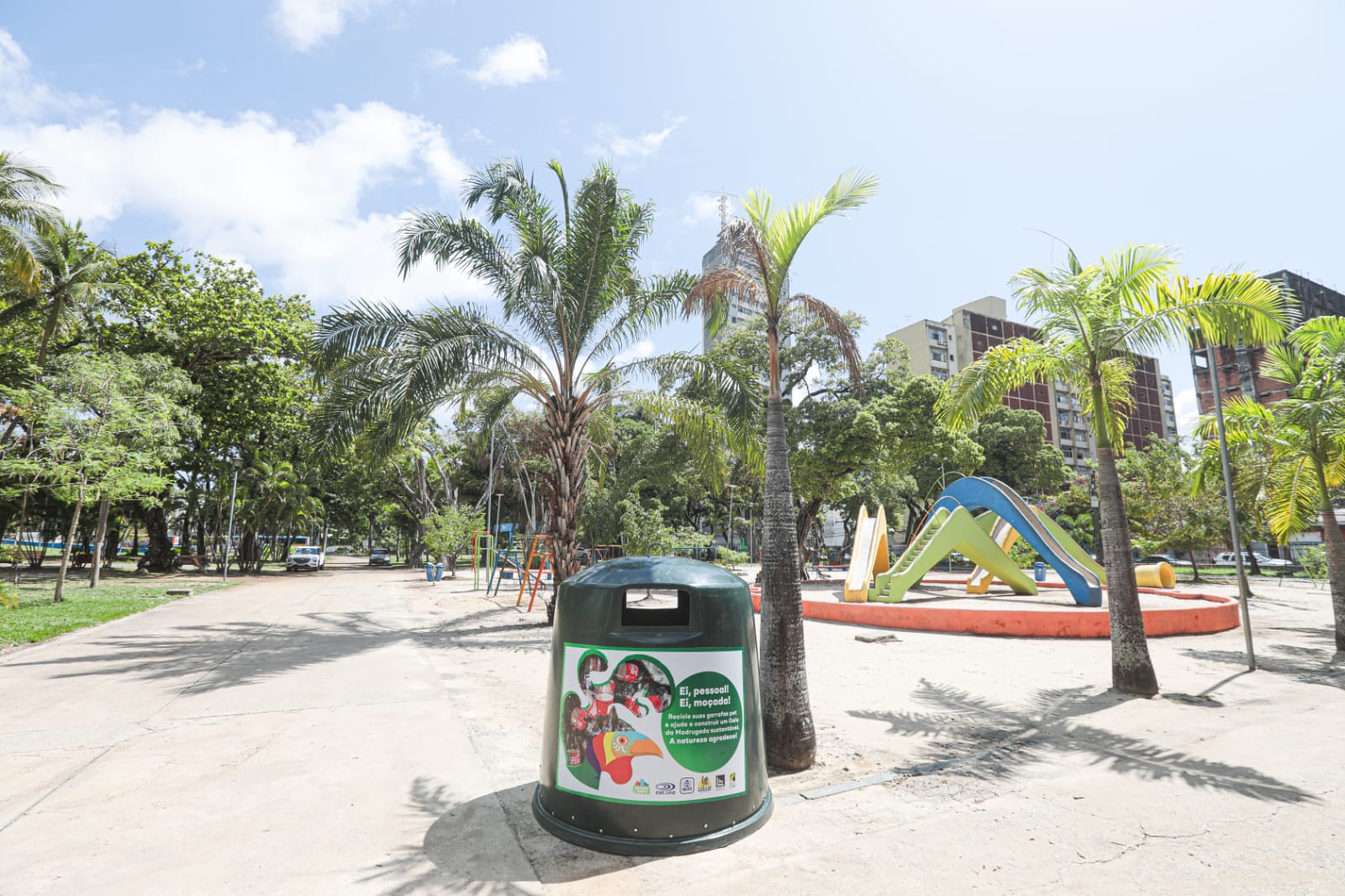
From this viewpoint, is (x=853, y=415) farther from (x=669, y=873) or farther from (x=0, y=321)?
(x=0, y=321)

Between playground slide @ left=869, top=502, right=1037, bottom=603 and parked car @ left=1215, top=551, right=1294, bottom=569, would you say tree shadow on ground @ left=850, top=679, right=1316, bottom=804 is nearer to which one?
playground slide @ left=869, top=502, right=1037, bottom=603

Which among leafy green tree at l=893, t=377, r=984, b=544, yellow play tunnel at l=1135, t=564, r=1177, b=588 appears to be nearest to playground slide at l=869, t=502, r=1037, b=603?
yellow play tunnel at l=1135, t=564, r=1177, b=588

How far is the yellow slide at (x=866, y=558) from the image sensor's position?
15102mm

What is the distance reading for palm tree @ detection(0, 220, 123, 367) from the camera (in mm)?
18281

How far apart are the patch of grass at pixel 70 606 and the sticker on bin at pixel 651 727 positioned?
10208 mm

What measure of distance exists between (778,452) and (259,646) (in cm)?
867

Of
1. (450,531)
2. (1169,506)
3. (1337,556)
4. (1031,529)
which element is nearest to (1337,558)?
(1337,556)

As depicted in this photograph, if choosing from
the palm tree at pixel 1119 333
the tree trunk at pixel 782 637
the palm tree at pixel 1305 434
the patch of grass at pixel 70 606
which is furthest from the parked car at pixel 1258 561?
the patch of grass at pixel 70 606

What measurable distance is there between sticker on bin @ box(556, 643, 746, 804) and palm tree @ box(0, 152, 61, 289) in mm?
21303

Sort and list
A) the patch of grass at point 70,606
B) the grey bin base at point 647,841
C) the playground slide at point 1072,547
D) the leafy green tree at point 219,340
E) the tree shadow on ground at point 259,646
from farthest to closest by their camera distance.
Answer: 1. the leafy green tree at point 219,340
2. the playground slide at point 1072,547
3. the patch of grass at point 70,606
4. the tree shadow on ground at point 259,646
5. the grey bin base at point 647,841

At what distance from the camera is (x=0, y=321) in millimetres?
18266

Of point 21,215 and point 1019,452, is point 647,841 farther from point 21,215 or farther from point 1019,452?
point 1019,452

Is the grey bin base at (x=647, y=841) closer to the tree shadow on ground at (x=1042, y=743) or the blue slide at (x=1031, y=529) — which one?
the tree shadow on ground at (x=1042, y=743)

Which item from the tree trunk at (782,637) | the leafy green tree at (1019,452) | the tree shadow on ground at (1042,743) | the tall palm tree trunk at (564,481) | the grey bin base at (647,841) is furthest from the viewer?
the leafy green tree at (1019,452)
